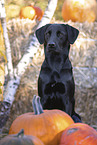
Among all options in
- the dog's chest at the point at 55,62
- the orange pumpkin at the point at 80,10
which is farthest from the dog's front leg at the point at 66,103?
the orange pumpkin at the point at 80,10

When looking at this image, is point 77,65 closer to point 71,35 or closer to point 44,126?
point 71,35

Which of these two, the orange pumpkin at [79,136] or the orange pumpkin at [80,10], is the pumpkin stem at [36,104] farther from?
the orange pumpkin at [80,10]

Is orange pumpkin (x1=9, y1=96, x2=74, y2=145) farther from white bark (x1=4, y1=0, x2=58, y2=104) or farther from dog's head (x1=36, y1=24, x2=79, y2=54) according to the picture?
white bark (x1=4, y1=0, x2=58, y2=104)

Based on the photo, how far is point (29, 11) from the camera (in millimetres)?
4793

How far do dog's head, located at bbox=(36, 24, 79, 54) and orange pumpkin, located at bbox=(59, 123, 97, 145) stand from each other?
120cm

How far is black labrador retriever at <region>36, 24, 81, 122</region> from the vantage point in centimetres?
245

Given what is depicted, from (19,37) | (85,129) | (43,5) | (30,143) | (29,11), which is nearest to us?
(30,143)

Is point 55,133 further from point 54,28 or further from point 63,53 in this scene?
point 54,28

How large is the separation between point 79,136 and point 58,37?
1.41 metres

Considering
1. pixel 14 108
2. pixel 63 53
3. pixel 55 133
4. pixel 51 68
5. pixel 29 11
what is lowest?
pixel 14 108

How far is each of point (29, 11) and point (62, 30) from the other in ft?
8.19

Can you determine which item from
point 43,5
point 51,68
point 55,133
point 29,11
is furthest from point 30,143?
point 43,5

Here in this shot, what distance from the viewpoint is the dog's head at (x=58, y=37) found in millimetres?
2420

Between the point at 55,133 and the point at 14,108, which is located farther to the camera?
the point at 14,108
